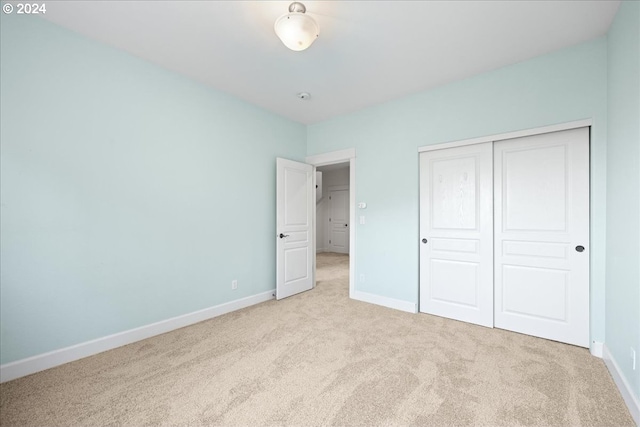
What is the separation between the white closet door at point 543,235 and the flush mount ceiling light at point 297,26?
7.38 ft

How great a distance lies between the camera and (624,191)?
1.81 metres

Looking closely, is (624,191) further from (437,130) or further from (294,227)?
(294,227)

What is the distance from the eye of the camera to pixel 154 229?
2672mm

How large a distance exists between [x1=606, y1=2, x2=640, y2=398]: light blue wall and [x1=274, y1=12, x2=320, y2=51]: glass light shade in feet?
6.70

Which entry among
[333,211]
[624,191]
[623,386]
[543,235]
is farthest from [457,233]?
[333,211]

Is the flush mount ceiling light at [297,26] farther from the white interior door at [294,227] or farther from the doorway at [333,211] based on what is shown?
the doorway at [333,211]

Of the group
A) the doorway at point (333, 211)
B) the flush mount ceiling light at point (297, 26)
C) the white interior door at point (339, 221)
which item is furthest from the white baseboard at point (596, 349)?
the white interior door at point (339, 221)

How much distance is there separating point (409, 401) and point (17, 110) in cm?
345

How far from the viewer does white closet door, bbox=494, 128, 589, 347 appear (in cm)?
238

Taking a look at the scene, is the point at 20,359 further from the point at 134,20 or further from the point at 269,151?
the point at 269,151

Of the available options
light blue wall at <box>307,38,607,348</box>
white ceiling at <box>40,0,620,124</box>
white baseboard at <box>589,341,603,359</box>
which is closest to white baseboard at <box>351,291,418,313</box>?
light blue wall at <box>307,38,607,348</box>

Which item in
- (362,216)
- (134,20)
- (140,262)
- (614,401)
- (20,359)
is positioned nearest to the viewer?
(614,401)

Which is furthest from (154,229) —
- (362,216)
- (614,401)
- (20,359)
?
(614,401)

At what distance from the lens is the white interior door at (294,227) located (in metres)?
3.84
